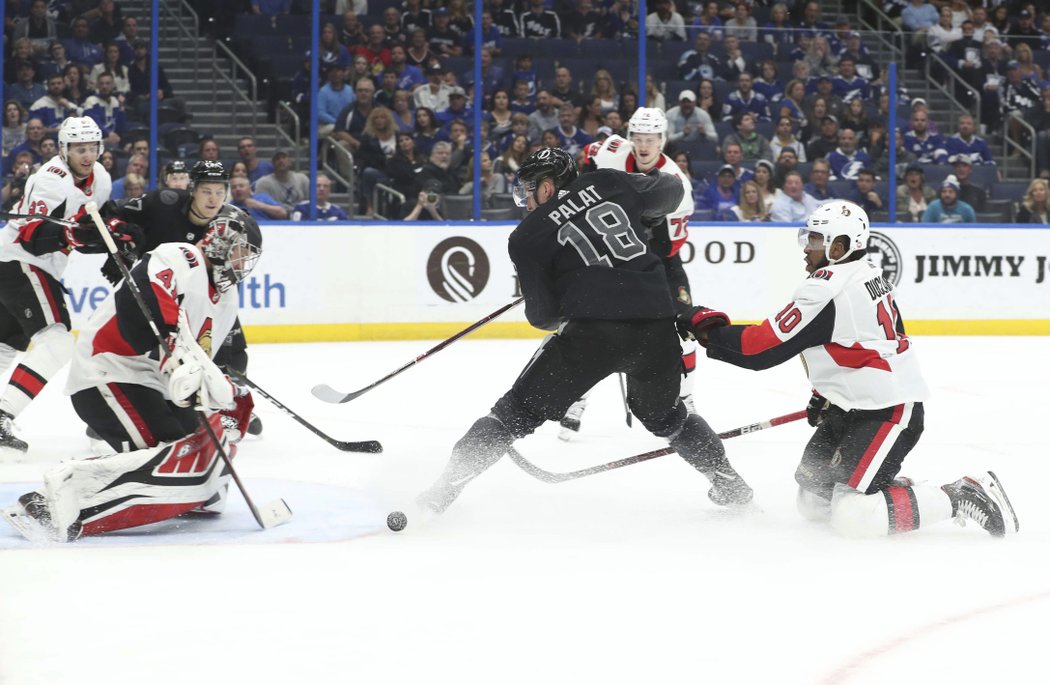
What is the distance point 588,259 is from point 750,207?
611 centimetres

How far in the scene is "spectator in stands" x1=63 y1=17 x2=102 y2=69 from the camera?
840 cm

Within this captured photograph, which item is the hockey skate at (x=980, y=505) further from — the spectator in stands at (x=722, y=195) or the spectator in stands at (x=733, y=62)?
the spectator in stands at (x=733, y=62)

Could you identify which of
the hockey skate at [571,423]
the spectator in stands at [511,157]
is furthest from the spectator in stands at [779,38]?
the hockey skate at [571,423]

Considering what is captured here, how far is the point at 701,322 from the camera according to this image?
3668mm

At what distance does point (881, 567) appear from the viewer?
3.32m

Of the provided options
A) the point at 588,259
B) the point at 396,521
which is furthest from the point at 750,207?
the point at 396,521

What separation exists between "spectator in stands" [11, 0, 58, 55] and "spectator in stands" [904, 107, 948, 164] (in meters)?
5.82

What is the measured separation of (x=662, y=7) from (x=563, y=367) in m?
6.81

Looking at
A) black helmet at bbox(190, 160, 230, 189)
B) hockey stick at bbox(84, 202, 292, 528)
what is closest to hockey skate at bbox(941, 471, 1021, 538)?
hockey stick at bbox(84, 202, 292, 528)

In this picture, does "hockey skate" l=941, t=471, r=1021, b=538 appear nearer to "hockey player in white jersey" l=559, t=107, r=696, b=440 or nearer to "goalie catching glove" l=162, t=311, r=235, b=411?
"hockey player in white jersey" l=559, t=107, r=696, b=440

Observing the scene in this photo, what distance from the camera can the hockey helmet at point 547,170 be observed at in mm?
3652

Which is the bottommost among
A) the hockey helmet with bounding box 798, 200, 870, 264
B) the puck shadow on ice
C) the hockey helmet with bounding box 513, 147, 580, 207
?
the puck shadow on ice

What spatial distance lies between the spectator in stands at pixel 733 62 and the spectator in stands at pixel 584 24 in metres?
0.96

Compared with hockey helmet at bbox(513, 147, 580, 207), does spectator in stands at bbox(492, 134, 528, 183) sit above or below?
below
